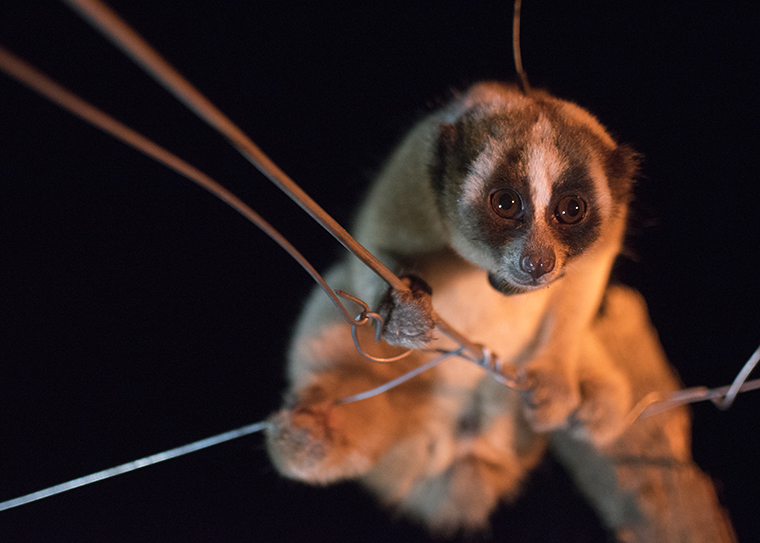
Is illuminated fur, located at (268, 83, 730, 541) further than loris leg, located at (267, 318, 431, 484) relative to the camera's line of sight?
No

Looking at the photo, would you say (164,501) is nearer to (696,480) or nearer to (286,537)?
(286,537)

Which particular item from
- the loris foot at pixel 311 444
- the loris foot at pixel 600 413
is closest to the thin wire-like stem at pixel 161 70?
the loris foot at pixel 311 444

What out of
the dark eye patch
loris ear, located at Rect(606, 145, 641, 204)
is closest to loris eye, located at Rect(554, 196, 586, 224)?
the dark eye patch

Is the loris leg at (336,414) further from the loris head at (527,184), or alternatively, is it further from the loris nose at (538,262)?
the loris nose at (538,262)

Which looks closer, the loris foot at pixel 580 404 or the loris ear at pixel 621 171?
the loris ear at pixel 621 171

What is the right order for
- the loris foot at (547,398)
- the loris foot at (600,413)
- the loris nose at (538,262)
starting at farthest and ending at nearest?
the loris foot at (600,413) → the loris foot at (547,398) → the loris nose at (538,262)

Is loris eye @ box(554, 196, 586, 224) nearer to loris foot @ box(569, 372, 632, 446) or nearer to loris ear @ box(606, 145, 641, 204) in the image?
loris ear @ box(606, 145, 641, 204)
